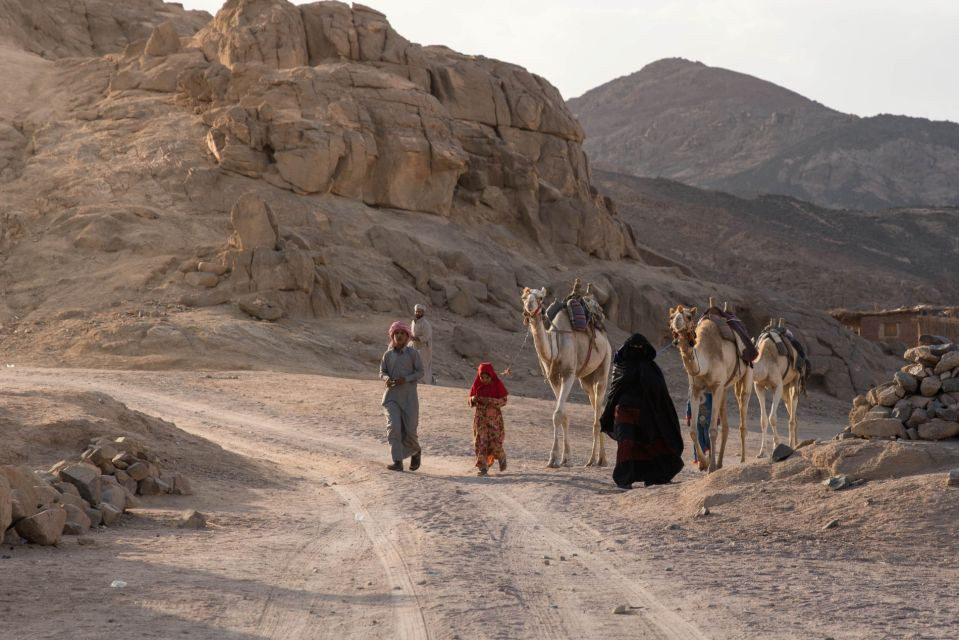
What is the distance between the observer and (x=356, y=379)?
27.9 metres

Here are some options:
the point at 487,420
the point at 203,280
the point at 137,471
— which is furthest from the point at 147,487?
the point at 203,280

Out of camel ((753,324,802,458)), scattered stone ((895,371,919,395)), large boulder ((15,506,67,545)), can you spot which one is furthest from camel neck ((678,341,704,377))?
large boulder ((15,506,67,545))

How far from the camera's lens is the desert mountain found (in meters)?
32.2

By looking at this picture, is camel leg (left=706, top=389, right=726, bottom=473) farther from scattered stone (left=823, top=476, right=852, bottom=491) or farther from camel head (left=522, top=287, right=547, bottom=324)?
scattered stone (left=823, top=476, right=852, bottom=491)

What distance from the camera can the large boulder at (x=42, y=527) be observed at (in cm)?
898

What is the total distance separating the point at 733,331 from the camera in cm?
1558

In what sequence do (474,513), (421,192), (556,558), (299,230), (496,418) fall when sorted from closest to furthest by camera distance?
(556,558), (474,513), (496,418), (299,230), (421,192)

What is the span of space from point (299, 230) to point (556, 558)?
29.4 m

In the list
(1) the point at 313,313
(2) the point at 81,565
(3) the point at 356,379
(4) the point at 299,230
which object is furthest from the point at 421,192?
(2) the point at 81,565

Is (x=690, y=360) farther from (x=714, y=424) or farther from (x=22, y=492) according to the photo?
(x=22, y=492)

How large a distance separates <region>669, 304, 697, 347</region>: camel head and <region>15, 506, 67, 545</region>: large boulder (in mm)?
7456

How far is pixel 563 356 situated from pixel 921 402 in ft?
18.9

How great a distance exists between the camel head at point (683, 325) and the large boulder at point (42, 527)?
7.46 meters

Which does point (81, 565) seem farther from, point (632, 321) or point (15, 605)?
point (632, 321)
